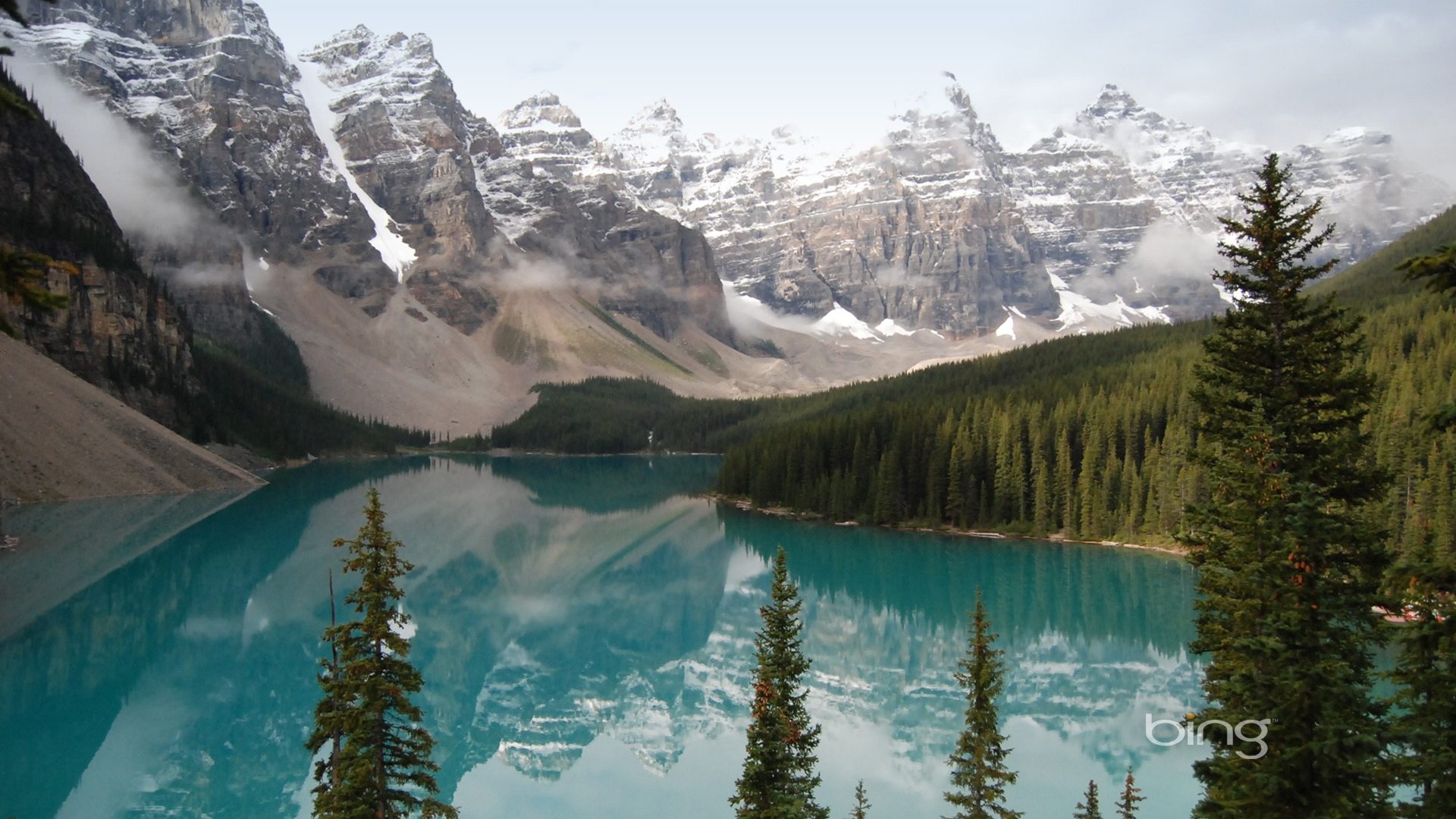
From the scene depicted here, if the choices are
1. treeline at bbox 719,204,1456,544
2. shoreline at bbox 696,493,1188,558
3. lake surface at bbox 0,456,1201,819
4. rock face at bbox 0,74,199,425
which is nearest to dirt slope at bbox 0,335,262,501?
lake surface at bbox 0,456,1201,819

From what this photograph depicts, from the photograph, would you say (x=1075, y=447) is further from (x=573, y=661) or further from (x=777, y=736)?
(x=777, y=736)

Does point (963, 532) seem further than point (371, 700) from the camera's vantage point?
Yes

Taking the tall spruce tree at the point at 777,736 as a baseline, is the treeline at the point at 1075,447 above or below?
above

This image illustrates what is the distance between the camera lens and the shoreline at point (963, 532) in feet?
224

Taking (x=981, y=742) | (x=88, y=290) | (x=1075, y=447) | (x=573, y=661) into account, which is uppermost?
(x=88, y=290)

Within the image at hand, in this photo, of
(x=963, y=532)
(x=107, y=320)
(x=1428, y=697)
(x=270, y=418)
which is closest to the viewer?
(x=1428, y=697)

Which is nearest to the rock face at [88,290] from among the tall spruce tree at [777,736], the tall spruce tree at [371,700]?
the tall spruce tree at [371,700]

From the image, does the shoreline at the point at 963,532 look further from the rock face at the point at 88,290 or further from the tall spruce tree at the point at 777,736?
the rock face at the point at 88,290

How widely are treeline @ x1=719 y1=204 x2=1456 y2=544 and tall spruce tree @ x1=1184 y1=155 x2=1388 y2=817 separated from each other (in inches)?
1741

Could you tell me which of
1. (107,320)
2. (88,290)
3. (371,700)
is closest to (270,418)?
(107,320)

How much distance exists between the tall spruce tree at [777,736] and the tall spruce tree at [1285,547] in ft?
18.9

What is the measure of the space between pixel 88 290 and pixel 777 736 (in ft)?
403

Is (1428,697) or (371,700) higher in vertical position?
(1428,697)

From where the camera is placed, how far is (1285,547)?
1200 centimetres
